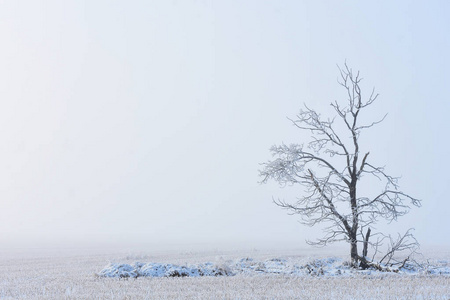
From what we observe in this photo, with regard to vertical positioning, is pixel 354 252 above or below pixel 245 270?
above

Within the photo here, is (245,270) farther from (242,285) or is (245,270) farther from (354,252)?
(354,252)

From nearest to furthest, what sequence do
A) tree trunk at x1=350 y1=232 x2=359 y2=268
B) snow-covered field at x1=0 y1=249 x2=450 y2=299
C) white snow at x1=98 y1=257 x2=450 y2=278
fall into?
snow-covered field at x1=0 y1=249 x2=450 y2=299, white snow at x1=98 y1=257 x2=450 y2=278, tree trunk at x1=350 y1=232 x2=359 y2=268

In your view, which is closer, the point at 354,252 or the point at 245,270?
the point at 245,270

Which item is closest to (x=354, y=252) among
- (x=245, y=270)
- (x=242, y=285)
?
(x=245, y=270)

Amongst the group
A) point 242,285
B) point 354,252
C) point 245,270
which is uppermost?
point 354,252

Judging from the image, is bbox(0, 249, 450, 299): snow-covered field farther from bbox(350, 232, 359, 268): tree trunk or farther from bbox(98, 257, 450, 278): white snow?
bbox(350, 232, 359, 268): tree trunk

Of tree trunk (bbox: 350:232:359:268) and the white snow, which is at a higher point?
tree trunk (bbox: 350:232:359:268)

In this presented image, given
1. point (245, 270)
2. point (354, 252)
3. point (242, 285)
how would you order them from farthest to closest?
point (354, 252) → point (245, 270) → point (242, 285)

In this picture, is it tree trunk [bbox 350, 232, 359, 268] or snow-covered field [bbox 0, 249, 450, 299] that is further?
tree trunk [bbox 350, 232, 359, 268]

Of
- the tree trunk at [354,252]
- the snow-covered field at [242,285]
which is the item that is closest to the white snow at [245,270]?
the snow-covered field at [242,285]

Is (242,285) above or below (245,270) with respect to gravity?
below

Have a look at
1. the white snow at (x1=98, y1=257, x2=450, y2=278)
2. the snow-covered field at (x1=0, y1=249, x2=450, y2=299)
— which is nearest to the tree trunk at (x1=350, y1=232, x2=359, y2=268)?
the white snow at (x1=98, y1=257, x2=450, y2=278)

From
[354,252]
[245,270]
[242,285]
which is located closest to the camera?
[242,285]

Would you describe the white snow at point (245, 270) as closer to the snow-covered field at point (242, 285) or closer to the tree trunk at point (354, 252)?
the snow-covered field at point (242, 285)
